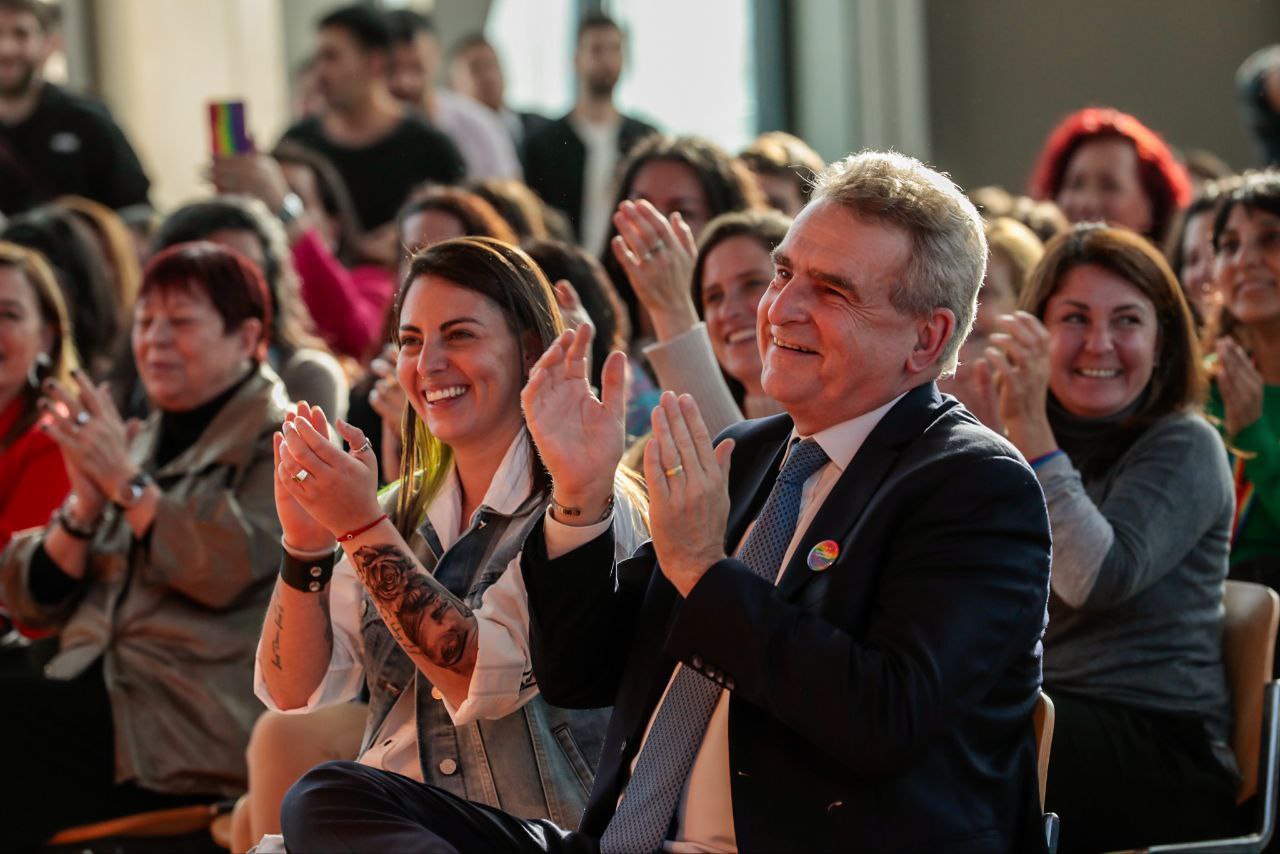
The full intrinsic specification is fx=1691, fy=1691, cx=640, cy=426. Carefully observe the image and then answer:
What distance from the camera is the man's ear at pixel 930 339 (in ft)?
6.33

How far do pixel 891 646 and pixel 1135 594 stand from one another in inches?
43.5

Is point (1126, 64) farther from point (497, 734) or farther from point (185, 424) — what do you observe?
point (497, 734)

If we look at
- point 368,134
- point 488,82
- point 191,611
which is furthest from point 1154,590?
point 488,82

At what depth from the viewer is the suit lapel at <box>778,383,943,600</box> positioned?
185 cm

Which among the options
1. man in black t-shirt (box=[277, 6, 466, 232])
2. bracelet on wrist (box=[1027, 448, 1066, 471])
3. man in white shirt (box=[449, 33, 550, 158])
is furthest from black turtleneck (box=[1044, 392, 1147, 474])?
man in white shirt (box=[449, 33, 550, 158])

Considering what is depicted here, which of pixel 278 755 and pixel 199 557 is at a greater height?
pixel 199 557

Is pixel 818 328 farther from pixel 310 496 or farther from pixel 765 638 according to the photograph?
pixel 310 496

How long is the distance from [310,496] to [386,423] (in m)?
1.04

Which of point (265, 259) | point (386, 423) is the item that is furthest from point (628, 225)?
point (265, 259)

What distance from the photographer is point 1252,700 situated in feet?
8.74

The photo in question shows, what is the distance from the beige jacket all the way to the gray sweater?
1476 mm

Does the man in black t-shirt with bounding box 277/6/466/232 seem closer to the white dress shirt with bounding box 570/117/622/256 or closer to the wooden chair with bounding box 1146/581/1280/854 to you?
the white dress shirt with bounding box 570/117/622/256

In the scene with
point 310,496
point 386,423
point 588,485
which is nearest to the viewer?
point 588,485

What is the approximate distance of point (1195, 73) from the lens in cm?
747
